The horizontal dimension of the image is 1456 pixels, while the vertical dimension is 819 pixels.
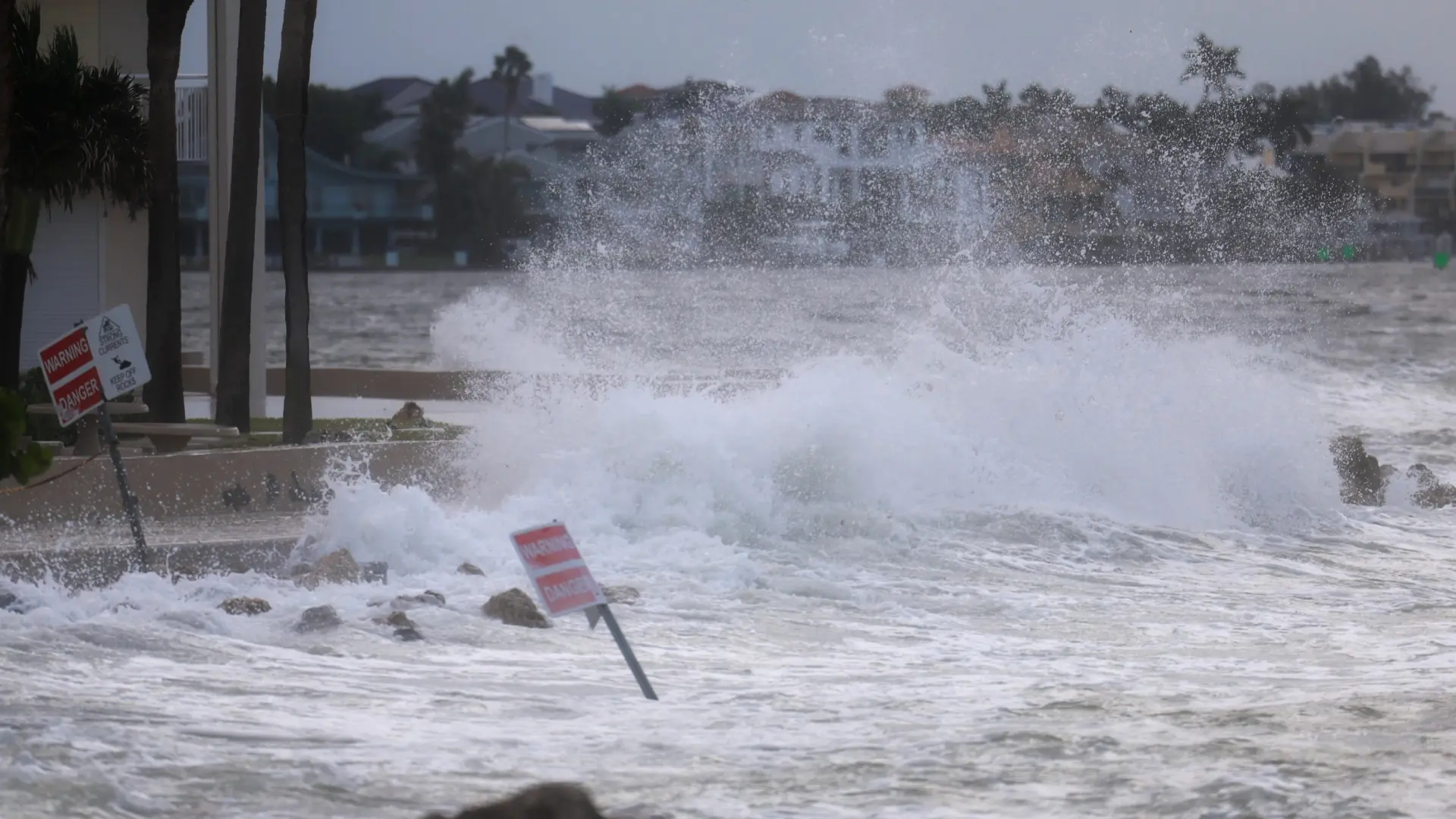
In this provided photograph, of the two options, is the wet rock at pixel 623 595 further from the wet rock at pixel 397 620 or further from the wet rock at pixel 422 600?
the wet rock at pixel 397 620

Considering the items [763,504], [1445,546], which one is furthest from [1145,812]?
[1445,546]

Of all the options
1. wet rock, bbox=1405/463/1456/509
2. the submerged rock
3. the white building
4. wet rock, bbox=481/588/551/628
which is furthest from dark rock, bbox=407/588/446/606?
wet rock, bbox=1405/463/1456/509

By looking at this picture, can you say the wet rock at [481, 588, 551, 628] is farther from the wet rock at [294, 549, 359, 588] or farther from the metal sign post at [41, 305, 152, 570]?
the metal sign post at [41, 305, 152, 570]

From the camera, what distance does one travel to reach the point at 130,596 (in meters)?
10.6

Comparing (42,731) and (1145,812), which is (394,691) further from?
(1145,812)

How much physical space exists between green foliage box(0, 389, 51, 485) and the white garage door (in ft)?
39.2

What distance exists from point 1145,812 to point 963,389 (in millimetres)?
11501

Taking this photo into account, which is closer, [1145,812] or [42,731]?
[1145,812]

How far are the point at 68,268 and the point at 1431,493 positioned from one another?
14308mm

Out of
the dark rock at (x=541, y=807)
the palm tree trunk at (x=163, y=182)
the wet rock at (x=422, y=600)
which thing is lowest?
the wet rock at (x=422, y=600)

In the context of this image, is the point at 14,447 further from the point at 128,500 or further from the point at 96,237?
the point at 96,237

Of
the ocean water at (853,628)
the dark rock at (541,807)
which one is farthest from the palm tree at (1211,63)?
the dark rock at (541,807)

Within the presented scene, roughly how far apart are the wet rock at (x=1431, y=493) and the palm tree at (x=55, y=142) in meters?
12.4

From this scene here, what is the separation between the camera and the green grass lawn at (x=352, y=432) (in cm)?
1533
